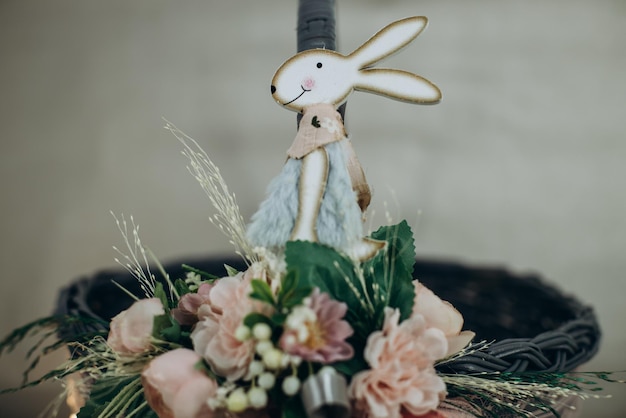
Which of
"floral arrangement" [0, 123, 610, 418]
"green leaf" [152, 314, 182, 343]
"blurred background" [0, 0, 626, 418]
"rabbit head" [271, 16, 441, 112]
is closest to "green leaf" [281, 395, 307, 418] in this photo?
"floral arrangement" [0, 123, 610, 418]

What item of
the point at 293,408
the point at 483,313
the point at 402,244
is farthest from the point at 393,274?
the point at 483,313

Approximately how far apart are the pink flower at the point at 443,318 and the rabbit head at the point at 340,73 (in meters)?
0.18

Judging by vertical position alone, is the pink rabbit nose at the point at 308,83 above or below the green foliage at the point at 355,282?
above

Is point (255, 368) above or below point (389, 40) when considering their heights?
below

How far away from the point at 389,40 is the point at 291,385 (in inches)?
12.1

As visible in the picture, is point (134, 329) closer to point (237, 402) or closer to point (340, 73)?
point (237, 402)

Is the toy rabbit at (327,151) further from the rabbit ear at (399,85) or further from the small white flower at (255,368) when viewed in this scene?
the small white flower at (255,368)

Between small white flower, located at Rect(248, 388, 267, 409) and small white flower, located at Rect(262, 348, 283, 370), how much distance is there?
18 mm

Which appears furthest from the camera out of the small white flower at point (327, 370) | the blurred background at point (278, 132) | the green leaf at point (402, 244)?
the blurred background at point (278, 132)

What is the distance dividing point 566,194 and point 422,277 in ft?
1.43

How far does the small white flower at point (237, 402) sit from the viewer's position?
0.33m

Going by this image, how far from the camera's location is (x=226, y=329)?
1.16ft

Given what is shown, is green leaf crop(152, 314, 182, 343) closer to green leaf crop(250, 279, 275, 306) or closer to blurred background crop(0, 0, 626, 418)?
green leaf crop(250, 279, 275, 306)

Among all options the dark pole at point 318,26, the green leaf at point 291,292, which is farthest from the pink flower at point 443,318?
the dark pole at point 318,26
